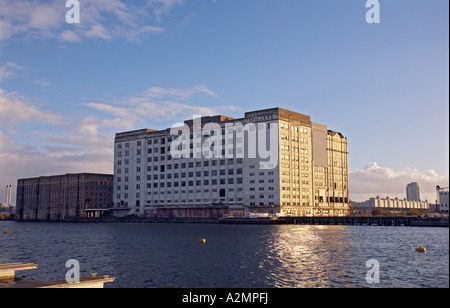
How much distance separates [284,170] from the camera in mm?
194875

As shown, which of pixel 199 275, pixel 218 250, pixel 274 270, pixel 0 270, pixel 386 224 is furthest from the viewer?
pixel 386 224

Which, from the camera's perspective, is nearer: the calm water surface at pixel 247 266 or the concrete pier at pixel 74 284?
the concrete pier at pixel 74 284

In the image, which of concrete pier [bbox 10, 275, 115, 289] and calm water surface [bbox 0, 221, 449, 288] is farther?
calm water surface [bbox 0, 221, 449, 288]

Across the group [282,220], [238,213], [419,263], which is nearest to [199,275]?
[419,263]

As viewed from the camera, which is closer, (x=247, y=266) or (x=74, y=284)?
(x=74, y=284)

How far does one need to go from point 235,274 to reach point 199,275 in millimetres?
3716

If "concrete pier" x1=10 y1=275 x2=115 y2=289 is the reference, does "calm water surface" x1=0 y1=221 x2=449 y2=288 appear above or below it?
below

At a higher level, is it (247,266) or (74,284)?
(74,284)

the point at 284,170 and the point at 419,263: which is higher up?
the point at 284,170

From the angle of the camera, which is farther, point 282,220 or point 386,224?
point 282,220

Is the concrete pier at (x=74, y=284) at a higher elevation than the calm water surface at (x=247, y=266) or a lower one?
higher

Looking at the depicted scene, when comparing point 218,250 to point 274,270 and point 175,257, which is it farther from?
point 274,270
